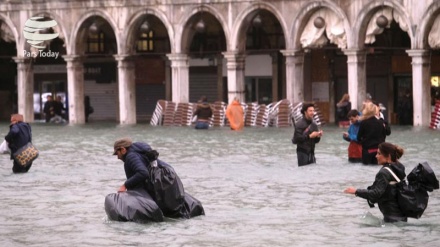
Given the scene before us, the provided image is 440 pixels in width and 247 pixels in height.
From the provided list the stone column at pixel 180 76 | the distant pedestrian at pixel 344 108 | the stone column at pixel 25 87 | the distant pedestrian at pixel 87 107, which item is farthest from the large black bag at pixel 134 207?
the distant pedestrian at pixel 87 107

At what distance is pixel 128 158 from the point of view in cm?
1602

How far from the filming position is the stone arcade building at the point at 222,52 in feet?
138

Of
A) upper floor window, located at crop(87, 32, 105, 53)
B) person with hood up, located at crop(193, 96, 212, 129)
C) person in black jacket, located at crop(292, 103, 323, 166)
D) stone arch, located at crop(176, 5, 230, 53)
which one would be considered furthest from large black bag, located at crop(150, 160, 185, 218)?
upper floor window, located at crop(87, 32, 105, 53)

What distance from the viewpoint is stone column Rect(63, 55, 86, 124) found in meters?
49.1

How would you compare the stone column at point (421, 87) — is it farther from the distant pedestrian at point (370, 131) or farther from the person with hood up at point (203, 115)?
the distant pedestrian at point (370, 131)

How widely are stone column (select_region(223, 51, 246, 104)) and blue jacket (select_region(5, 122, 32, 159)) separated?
71.4ft

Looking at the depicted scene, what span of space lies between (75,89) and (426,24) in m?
14.2

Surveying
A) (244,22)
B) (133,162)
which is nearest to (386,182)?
(133,162)

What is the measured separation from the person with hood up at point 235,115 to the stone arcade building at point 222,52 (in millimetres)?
2175

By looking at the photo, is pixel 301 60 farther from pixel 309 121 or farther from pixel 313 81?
pixel 309 121

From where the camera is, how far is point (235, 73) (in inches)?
1785

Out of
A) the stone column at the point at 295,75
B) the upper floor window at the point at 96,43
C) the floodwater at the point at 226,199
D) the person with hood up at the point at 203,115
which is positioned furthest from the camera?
the upper floor window at the point at 96,43

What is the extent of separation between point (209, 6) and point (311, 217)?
29.1 metres

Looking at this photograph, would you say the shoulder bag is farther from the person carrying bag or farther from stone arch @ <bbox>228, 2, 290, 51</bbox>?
stone arch @ <bbox>228, 2, 290, 51</bbox>
